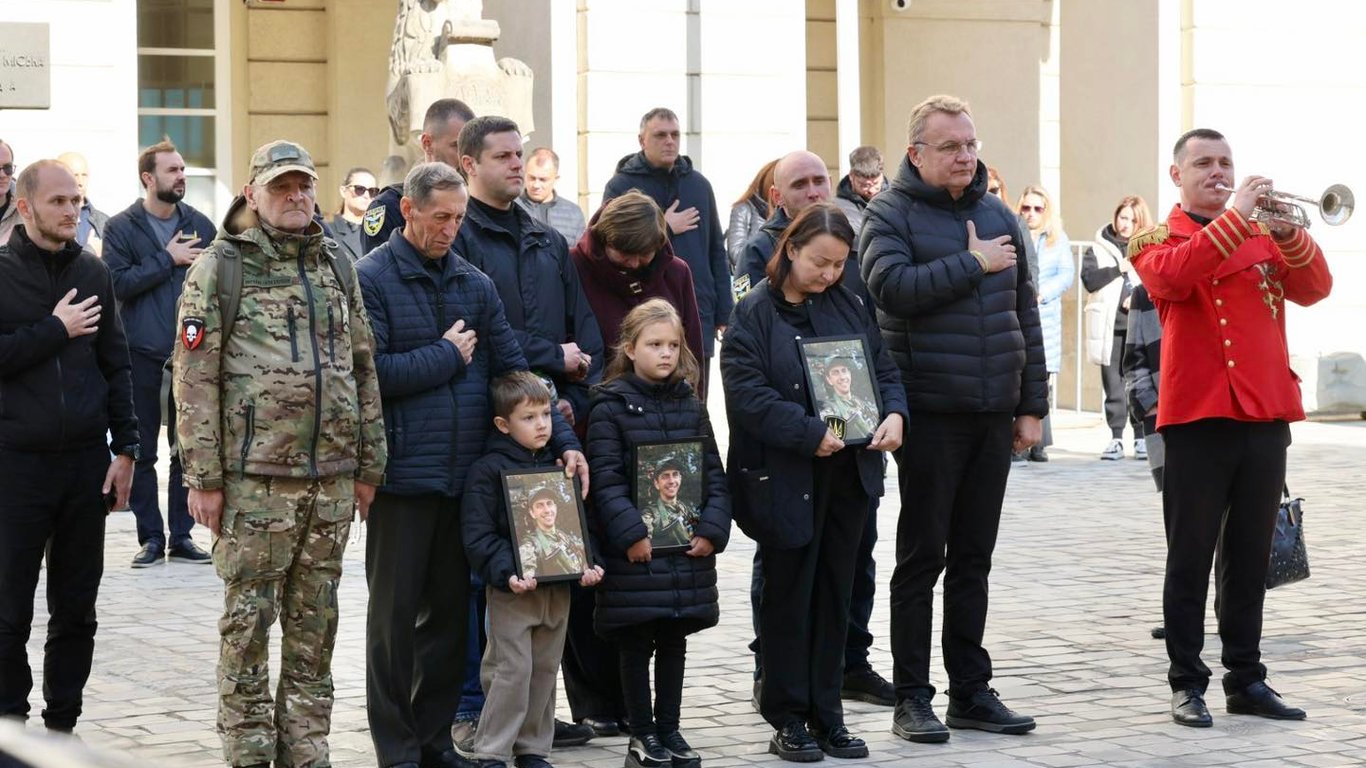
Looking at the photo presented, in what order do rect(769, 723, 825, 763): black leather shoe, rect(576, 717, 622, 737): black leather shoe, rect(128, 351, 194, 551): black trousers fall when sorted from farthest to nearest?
rect(128, 351, 194, 551): black trousers → rect(576, 717, 622, 737): black leather shoe → rect(769, 723, 825, 763): black leather shoe

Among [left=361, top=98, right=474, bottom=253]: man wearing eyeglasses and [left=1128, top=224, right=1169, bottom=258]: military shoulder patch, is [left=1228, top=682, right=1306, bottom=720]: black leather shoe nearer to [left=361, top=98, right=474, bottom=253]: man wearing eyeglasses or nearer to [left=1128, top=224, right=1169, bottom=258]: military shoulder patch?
[left=1128, top=224, right=1169, bottom=258]: military shoulder patch

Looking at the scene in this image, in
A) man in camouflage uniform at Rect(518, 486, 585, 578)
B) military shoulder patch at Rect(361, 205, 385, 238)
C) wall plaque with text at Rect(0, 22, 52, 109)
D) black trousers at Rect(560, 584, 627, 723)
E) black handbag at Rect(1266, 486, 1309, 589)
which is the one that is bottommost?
black trousers at Rect(560, 584, 627, 723)

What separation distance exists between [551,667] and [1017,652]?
8.50 feet

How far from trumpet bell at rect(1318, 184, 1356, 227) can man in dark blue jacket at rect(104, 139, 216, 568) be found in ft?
19.1

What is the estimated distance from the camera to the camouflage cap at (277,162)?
598cm

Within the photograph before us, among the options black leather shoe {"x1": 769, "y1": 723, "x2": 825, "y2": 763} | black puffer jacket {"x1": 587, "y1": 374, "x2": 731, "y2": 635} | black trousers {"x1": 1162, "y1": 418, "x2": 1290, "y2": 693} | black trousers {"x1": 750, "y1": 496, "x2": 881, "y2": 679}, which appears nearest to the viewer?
black puffer jacket {"x1": 587, "y1": 374, "x2": 731, "y2": 635}

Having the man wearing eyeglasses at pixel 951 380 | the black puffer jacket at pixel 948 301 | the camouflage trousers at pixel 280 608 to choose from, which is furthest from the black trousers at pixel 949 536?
the camouflage trousers at pixel 280 608

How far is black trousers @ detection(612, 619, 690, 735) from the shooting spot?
656 cm

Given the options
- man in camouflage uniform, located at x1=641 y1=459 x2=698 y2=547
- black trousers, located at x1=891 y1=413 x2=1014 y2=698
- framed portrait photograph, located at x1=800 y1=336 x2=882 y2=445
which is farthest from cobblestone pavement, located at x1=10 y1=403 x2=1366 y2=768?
framed portrait photograph, located at x1=800 y1=336 x2=882 y2=445

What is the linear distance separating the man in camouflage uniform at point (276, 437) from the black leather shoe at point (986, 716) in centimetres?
221

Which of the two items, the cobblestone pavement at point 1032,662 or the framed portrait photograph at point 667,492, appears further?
the cobblestone pavement at point 1032,662

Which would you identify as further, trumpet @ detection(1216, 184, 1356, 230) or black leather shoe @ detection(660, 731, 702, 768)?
trumpet @ detection(1216, 184, 1356, 230)

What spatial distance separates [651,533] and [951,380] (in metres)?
1.18

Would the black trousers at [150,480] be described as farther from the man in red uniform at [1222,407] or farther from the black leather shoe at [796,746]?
the man in red uniform at [1222,407]
